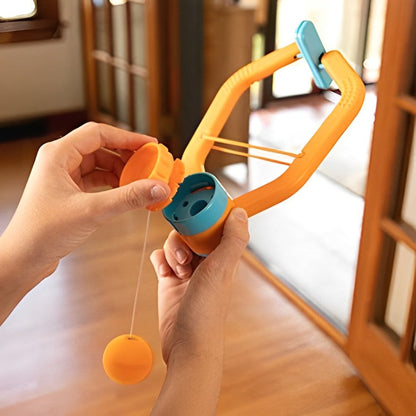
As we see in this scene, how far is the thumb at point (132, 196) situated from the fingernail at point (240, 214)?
0.47 ft

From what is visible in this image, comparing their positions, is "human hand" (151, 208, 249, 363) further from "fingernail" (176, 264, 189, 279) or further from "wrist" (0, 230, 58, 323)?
"wrist" (0, 230, 58, 323)

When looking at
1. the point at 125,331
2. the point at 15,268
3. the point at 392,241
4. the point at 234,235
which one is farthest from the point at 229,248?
the point at 125,331

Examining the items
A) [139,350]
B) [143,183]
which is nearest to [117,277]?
[139,350]

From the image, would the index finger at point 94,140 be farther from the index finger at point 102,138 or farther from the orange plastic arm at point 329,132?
the orange plastic arm at point 329,132

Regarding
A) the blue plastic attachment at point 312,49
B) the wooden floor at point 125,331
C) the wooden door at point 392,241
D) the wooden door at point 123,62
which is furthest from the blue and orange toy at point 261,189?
the wooden door at point 123,62

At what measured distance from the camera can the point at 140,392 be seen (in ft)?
5.98

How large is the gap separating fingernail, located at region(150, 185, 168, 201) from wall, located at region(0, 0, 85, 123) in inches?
114

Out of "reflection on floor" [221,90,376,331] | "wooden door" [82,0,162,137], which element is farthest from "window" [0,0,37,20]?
"reflection on floor" [221,90,376,331]

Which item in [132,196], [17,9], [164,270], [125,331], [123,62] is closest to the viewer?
[132,196]

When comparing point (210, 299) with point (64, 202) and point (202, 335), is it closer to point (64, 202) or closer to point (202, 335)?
point (202, 335)

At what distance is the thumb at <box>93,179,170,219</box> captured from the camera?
35.0 inches

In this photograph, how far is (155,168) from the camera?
3.04 feet

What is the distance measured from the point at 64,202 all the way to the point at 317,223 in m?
1.99

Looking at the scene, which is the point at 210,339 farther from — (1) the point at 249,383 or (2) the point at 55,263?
(1) the point at 249,383
